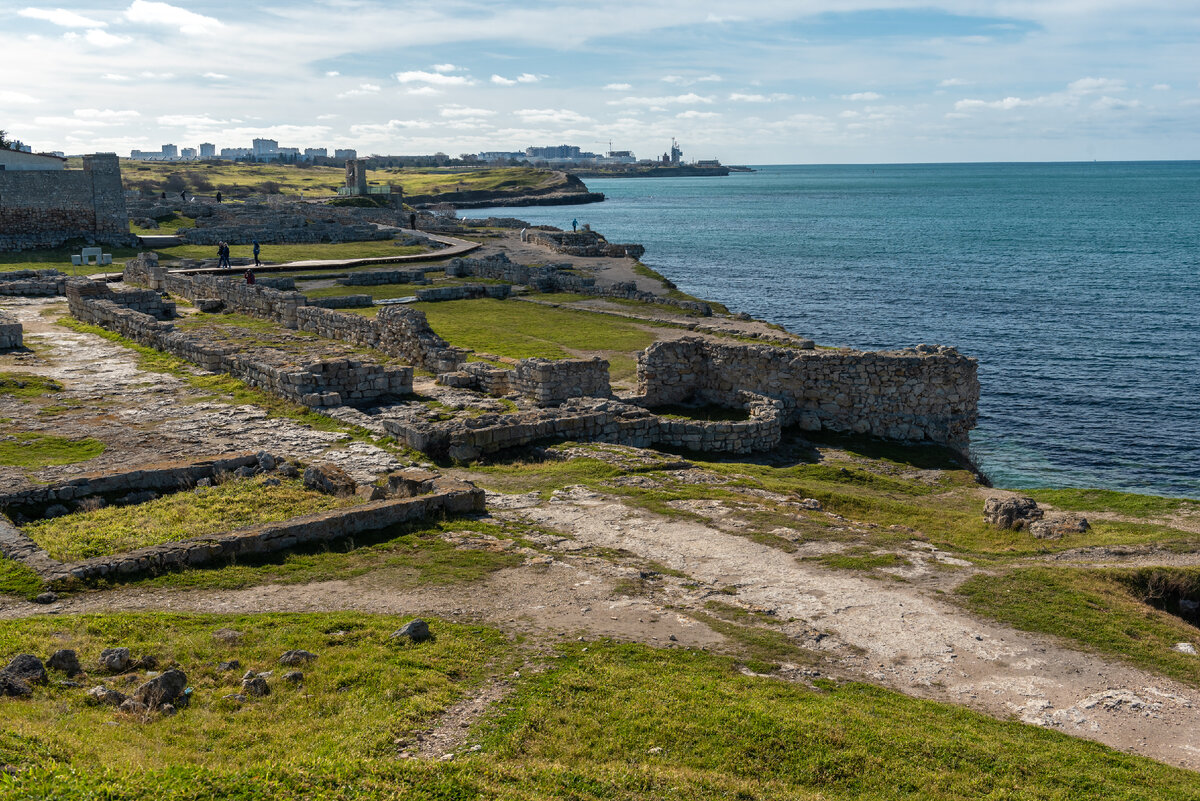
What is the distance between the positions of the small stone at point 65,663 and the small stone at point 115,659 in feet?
0.78

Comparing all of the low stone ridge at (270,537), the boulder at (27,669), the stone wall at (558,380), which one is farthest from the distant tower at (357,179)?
the boulder at (27,669)

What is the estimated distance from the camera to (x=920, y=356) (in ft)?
88.3

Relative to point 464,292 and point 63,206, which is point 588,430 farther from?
point 63,206

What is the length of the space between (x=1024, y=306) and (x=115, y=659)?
64689mm

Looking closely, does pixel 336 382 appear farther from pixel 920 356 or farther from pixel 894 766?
pixel 894 766

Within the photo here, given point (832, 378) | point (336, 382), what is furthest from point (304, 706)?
point (832, 378)

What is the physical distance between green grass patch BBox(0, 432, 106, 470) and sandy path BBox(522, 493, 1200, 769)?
424 inches

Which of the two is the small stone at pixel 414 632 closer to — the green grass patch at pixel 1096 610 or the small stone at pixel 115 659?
the small stone at pixel 115 659

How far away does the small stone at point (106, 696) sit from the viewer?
9.62 metres

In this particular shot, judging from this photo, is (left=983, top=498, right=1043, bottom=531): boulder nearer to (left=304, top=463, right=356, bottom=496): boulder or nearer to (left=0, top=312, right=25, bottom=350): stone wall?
(left=304, top=463, right=356, bottom=496): boulder

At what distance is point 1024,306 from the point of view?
214 feet

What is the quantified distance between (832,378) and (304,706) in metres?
20.0

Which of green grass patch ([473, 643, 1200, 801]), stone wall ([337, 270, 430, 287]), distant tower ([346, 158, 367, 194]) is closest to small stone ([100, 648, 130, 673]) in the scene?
green grass patch ([473, 643, 1200, 801])

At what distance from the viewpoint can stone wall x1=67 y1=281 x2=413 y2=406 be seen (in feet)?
80.7
